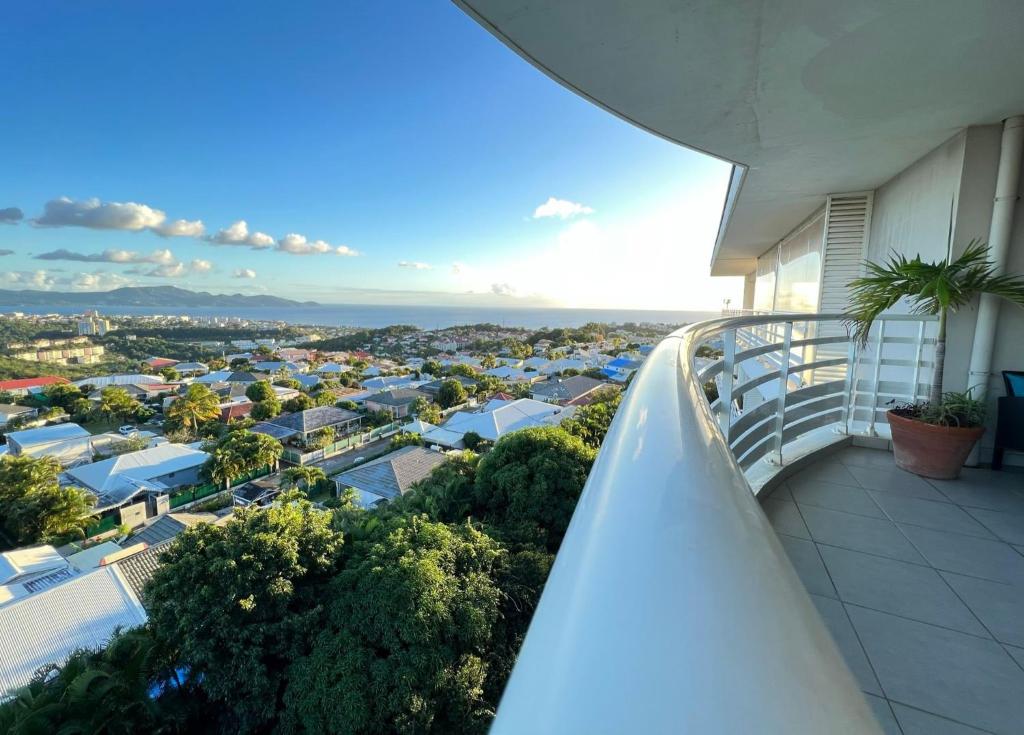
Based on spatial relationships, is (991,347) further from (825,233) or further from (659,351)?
(659,351)

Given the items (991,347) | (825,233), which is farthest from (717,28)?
(825,233)

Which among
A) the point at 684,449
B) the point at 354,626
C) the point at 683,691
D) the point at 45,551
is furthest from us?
the point at 45,551

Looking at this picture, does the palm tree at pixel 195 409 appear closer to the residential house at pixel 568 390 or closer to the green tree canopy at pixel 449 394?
the green tree canopy at pixel 449 394

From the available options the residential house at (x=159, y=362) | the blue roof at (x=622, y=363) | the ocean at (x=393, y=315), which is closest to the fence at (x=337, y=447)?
the blue roof at (x=622, y=363)

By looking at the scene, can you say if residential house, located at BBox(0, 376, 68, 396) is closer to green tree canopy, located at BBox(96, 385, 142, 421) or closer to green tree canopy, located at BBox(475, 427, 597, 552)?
green tree canopy, located at BBox(96, 385, 142, 421)

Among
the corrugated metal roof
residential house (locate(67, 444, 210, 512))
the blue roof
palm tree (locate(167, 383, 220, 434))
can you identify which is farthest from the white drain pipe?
the blue roof

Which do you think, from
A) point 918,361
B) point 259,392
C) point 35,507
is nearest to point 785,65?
point 918,361
